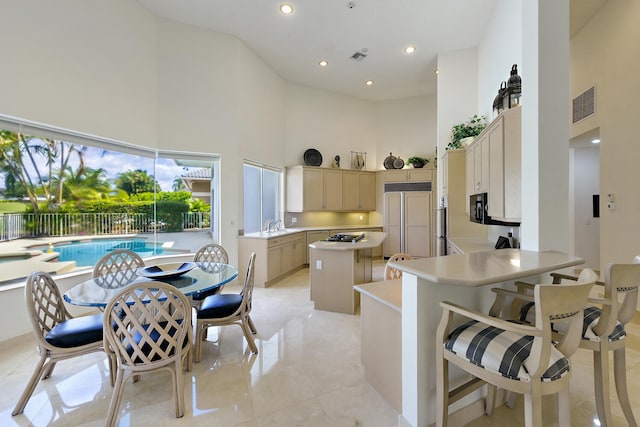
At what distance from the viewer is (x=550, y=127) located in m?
2.13

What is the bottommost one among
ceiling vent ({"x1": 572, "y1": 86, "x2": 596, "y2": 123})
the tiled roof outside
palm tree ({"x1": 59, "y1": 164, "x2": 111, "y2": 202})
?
palm tree ({"x1": 59, "y1": 164, "x2": 111, "y2": 202})

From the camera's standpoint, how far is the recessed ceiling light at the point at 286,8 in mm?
4016

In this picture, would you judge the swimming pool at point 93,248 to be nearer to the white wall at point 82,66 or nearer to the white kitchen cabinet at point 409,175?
the white wall at point 82,66

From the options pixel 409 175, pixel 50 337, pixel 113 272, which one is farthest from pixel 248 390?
pixel 409 175

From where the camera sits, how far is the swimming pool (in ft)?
11.4

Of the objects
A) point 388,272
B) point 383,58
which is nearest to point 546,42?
point 388,272

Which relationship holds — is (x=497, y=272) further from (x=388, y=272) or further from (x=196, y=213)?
(x=196, y=213)

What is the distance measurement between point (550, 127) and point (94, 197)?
5076 mm

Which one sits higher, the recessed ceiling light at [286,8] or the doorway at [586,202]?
the recessed ceiling light at [286,8]

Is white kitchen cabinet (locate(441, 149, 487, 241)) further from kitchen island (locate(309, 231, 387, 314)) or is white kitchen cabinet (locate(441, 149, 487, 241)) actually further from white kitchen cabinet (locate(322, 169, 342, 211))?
white kitchen cabinet (locate(322, 169, 342, 211))

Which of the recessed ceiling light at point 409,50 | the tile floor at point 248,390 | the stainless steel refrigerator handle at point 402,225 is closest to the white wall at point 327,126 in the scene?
the stainless steel refrigerator handle at point 402,225

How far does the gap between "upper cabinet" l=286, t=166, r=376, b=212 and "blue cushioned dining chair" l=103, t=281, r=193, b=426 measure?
4668 mm

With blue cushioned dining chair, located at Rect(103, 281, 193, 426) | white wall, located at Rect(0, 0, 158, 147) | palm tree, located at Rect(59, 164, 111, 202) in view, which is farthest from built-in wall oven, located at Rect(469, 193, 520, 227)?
palm tree, located at Rect(59, 164, 111, 202)

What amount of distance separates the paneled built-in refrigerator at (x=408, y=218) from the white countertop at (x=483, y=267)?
4655 mm
